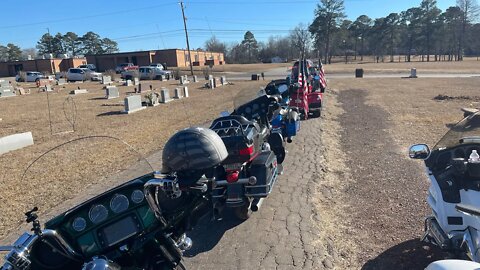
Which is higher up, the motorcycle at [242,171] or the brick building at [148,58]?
the brick building at [148,58]

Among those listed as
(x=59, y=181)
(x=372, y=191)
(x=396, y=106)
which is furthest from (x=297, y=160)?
(x=396, y=106)

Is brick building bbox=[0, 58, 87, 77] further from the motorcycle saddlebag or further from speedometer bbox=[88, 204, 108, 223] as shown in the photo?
speedometer bbox=[88, 204, 108, 223]

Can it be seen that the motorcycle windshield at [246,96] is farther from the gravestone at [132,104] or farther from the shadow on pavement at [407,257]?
the gravestone at [132,104]

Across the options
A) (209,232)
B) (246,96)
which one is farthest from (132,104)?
(209,232)

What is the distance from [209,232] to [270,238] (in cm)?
83

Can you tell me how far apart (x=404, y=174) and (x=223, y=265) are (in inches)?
169

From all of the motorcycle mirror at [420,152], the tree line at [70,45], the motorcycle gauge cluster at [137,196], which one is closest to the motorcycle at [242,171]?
the motorcycle gauge cluster at [137,196]

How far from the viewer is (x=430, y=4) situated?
84375mm

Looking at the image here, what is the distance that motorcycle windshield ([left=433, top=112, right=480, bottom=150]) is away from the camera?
362cm

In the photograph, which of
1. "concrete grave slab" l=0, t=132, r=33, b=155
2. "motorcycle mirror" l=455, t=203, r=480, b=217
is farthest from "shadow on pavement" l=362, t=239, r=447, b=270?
"concrete grave slab" l=0, t=132, r=33, b=155

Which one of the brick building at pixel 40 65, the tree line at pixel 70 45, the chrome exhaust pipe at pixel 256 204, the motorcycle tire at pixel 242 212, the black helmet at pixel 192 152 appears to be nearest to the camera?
the black helmet at pixel 192 152

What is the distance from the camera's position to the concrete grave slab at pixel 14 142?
32.0 ft

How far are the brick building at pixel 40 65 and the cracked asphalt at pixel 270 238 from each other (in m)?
77.9

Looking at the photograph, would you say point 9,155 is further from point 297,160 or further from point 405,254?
point 405,254
